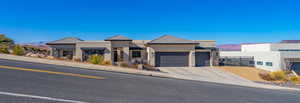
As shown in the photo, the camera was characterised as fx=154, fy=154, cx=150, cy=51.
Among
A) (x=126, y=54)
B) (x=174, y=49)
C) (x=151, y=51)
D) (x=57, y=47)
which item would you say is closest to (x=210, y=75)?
(x=174, y=49)

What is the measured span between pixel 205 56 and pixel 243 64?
8354 mm

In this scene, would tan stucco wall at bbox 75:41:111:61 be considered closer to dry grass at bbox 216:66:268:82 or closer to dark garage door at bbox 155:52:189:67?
dark garage door at bbox 155:52:189:67

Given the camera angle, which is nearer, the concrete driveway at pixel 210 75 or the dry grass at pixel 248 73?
the concrete driveway at pixel 210 75

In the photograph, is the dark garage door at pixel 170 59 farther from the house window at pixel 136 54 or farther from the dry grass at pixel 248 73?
the dry grass at pixel 248 73

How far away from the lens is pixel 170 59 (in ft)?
73.6

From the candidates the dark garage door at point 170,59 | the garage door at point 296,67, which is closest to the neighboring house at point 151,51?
the dark garage door at point 170,59

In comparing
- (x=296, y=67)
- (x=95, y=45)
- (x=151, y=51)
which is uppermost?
(x=95, y=45)

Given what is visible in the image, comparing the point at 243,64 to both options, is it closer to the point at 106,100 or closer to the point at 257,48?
the point at 257,48

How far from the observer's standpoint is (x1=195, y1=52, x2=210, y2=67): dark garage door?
23.1 m

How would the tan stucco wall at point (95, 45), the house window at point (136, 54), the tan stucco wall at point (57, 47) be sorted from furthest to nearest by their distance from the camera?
the house window at point (136, 54), the tan stucco wall at point (57, 47), the tan stucco wall at point (95, 45)

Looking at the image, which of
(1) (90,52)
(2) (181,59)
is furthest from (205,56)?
(1) (90,52)

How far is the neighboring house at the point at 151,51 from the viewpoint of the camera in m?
22.3

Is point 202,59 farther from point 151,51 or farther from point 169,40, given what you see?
point 151,51

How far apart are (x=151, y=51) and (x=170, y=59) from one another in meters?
3.00
